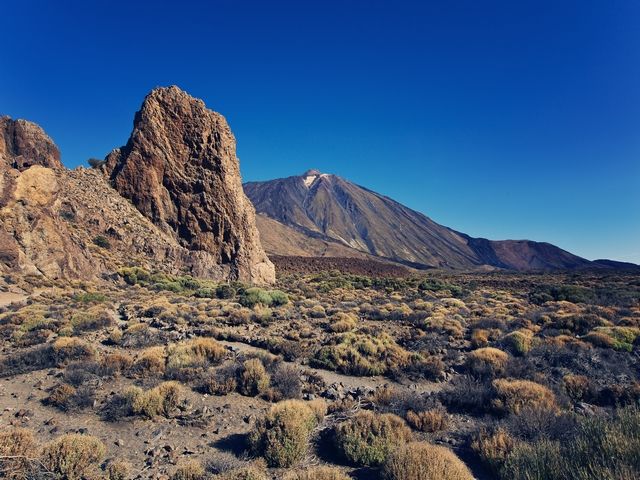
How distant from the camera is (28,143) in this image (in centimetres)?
2966

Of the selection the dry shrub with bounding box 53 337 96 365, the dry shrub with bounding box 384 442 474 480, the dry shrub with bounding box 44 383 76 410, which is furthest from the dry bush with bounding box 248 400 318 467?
the dry shrub with bounding box 53 337 96 365

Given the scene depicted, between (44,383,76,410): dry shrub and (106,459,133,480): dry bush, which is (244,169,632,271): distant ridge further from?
(106,459,133,480): dry bush

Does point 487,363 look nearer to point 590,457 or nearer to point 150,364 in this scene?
point 590,457

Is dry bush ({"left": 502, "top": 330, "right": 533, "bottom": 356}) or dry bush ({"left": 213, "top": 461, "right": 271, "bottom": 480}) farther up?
dry bush ({"left": 502, "top": 330, "right": 533, "bottom": 356})

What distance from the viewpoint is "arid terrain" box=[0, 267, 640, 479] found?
4156 mm

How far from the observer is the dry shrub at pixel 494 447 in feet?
14.3

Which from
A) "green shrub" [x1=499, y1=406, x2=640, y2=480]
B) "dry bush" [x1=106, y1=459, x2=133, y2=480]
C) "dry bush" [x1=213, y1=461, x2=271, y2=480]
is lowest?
"dry bush" [x1=106, y1=459, x2=133, y2=480]

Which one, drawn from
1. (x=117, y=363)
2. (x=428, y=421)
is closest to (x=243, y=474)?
(x=428, y=421)

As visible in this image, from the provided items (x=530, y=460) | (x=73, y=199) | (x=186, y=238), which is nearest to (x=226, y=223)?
(x=186, y=238)

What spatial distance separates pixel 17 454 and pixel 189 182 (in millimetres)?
31263

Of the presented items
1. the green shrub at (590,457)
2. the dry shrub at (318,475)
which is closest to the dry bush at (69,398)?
the dry shrub at (318,475)

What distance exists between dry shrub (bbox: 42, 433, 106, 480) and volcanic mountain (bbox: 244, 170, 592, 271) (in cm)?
13705

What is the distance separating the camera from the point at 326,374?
8.84m

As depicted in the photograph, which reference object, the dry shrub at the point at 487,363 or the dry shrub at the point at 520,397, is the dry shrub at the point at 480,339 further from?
the dry shrub at the point at 520,397
